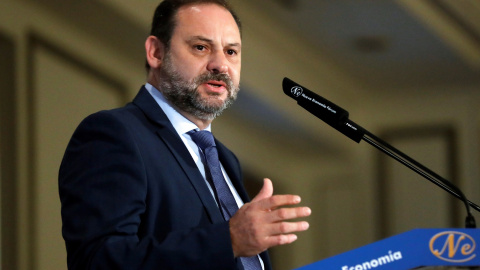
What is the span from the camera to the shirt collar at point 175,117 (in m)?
1.39

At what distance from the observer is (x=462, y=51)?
4.78 metres

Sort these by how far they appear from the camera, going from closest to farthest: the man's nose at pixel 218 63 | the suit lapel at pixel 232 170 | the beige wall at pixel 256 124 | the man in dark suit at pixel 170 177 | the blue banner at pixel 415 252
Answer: the blue banner at pixel 415 252
the man in dark suit at pixel 170 177
the man's nose at pixel 218 63
the suit lapel at pixel 232 170
the beige wall at pixel 256 124

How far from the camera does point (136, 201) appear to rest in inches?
44.2

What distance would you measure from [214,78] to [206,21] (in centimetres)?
12

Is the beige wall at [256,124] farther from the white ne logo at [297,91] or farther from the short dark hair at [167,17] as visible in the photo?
the white ne logo at [297,91]

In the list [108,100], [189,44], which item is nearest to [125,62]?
[108,100]

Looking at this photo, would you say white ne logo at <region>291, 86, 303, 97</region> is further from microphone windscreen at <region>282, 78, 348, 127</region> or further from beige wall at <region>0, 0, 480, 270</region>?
beige wall at <region>0, 0, 480, 270</region>

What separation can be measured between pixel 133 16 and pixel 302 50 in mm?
1756

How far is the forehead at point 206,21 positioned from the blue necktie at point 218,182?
20 centimetres

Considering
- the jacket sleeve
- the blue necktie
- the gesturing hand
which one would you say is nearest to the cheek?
the blue necktie

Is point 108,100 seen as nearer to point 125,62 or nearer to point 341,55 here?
point 125,62

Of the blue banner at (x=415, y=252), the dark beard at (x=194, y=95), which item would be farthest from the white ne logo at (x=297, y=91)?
the blue banner at (x=415, y=252)

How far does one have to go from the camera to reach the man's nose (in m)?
1.37

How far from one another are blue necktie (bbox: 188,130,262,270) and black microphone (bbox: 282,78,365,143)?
204 millimetres
